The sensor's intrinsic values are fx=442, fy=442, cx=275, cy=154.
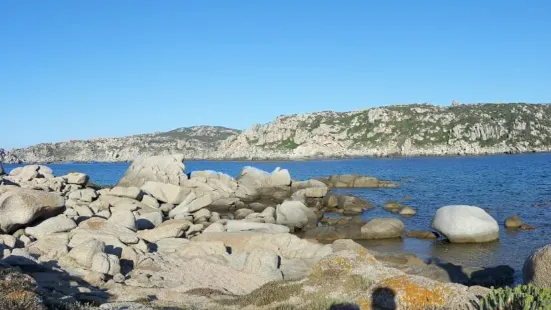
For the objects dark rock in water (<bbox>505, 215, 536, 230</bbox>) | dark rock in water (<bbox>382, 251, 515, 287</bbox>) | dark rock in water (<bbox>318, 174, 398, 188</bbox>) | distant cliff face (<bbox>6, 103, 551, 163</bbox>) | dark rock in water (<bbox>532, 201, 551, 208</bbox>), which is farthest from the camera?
distant cliff face (<bbox>6, 103, 551, 163</bbox>)

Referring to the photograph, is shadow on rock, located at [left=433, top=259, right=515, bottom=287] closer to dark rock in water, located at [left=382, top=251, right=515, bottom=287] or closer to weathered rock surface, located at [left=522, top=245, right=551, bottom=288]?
dark rock in water, located at [left=382, top=251, right=515, bottom=287]

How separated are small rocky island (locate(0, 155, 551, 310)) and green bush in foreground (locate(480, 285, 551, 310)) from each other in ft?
3.31

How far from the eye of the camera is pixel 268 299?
41.3 ft

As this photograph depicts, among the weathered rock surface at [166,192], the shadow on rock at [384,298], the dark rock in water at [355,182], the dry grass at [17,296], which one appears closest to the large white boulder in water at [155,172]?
the weathered rock surface at [166,192]

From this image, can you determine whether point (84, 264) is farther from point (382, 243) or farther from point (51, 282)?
point (382, 243)

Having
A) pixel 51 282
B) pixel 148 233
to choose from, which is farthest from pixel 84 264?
pixel 148 233

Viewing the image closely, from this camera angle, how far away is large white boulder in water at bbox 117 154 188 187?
44625 millimetres

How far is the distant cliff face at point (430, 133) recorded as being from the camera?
161 m

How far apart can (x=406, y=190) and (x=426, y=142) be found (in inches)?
4594

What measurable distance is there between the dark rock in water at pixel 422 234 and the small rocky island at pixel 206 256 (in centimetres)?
7

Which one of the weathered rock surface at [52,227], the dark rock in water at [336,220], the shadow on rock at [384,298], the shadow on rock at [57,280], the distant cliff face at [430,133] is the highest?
the distant cliff face at [430,133]

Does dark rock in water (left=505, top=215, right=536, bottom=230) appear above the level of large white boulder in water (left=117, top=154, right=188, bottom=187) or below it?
below

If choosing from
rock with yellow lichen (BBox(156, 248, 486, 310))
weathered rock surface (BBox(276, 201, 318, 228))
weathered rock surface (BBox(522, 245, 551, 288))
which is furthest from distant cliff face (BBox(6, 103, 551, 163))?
rock with yellow lichen (BBox(156, 248, 486, 310))

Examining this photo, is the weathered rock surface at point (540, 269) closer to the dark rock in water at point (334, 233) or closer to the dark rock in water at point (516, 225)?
the dark rock in water at point (334, 233)
